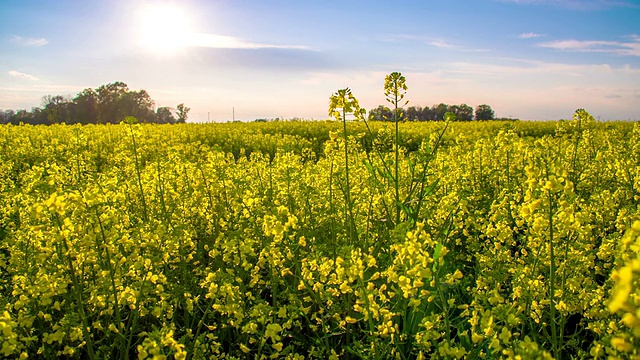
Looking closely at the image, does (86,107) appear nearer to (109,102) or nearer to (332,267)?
(109,102)

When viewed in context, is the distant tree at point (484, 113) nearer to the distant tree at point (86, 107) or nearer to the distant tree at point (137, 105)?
the distant tree at point (137, 105)

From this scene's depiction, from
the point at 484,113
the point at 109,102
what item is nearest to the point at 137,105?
the point at 109,102

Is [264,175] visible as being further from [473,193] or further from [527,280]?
[527,280]

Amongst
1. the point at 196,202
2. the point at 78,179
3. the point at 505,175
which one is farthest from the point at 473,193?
the point at 78,179

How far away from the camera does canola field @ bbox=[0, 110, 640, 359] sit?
2332 mm

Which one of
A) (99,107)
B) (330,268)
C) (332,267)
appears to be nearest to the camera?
(330,268)

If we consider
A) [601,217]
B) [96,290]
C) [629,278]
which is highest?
[629,278]

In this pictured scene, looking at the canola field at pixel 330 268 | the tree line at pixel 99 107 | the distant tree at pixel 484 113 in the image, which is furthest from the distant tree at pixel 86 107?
the canola field at pixel 330 268

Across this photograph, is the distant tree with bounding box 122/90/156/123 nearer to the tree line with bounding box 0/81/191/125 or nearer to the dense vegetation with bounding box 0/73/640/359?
the tree line with bounding box 0/81/191/125

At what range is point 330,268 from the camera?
9.21ft

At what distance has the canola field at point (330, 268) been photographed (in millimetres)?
2332

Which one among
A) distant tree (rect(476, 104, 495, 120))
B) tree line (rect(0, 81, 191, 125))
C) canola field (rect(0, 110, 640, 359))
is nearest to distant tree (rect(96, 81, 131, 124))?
tree line (rect(0, 81, 191, 125))

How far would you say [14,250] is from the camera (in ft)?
12.0

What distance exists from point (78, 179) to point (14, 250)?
1479 mm
